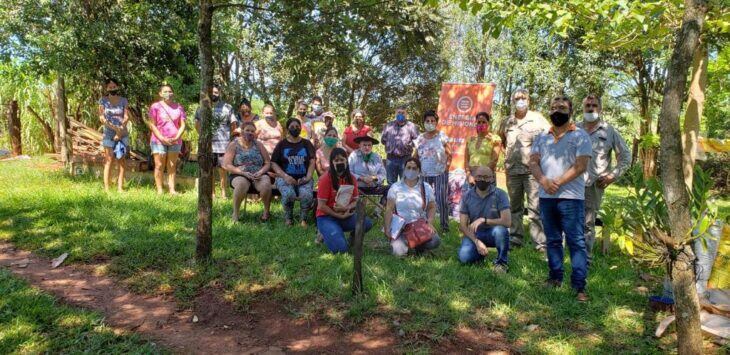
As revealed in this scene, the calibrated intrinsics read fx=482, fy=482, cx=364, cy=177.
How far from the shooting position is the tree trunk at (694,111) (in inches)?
211

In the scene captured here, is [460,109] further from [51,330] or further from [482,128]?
[51,330]

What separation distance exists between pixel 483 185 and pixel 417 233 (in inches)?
35.4

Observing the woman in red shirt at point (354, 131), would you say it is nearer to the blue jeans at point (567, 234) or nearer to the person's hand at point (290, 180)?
the person's hand at point (290, 180)

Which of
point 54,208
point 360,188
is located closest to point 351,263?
point 360,188

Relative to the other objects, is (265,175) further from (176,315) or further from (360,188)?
(176,315)

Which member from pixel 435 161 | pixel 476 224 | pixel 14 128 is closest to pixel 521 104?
pixel 435 161

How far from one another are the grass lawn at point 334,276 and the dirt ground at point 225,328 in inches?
4.5

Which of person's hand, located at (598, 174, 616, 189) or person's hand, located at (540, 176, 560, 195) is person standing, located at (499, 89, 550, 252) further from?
person's hand, located at (540, 176, 560, 195)

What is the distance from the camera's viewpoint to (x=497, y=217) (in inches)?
208

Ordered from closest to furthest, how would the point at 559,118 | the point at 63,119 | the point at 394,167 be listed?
the point at 559,118
the point at 394,167
the point at 63,119

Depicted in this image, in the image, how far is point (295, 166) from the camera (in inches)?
269

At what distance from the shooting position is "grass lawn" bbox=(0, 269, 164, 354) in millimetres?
3273

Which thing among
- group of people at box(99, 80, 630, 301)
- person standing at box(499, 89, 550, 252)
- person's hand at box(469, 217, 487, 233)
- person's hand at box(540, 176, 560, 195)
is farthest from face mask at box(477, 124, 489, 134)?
person's hand at box(540, 176, 560, 195)

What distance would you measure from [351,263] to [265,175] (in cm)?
241
